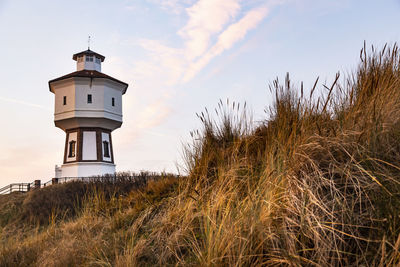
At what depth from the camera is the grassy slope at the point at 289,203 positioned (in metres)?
2.25

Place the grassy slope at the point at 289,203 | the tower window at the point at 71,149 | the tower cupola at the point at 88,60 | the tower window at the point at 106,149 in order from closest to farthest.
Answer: the grassy slope at the point at 289,203 → the tower window at the point at 71,149 → the tower window at the point at 106,149 → the tower cupola at the point at 88,60

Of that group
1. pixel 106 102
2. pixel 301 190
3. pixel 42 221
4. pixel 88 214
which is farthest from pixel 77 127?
pixel 301 190

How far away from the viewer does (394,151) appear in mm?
2758

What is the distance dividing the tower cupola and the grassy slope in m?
23.9

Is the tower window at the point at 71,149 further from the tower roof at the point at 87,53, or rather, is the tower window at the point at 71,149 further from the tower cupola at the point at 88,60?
the tower roof at the point at 87,53

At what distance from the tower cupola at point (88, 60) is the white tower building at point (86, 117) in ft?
6.89

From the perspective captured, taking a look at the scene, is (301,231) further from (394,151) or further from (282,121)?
(282,121)

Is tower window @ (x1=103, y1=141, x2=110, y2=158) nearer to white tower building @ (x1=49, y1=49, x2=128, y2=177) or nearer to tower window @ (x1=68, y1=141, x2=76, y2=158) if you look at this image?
white tower building @ (x1=49, y1=49, x2=128, y2=177)

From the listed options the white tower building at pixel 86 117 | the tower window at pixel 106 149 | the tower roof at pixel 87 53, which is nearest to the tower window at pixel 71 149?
the white tower building at pixel 86 117

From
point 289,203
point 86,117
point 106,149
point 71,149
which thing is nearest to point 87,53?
point 86,117

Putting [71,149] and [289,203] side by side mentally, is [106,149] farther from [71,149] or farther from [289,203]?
[289,203]

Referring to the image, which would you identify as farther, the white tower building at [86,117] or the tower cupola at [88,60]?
the tower cupola at [88,60]

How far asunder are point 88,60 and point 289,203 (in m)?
27.5

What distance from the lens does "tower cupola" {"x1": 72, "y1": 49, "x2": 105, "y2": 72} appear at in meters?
27.1
